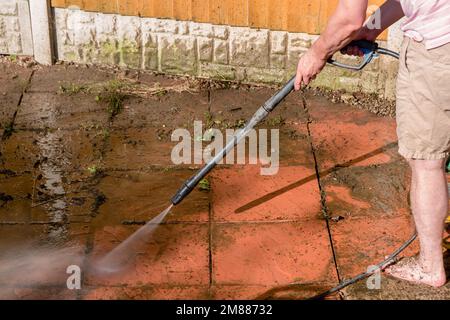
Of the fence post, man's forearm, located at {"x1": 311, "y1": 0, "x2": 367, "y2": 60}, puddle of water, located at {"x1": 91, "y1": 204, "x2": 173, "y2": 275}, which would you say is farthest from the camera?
the fence post

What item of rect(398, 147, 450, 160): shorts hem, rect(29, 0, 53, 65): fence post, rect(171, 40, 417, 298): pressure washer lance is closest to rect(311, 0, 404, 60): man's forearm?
rect(171, 40, 417, 298): pressure washer lance

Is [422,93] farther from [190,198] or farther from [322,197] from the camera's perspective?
[190,198]

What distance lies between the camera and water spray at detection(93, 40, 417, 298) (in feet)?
13.2

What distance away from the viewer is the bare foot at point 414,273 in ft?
13.2

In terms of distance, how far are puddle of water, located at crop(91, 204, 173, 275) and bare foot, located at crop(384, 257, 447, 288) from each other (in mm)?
1385

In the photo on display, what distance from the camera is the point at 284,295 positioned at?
4016 mm

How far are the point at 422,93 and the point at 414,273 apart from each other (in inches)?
39.1

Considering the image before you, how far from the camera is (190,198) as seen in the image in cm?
487

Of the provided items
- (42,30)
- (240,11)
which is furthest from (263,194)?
(42,30)

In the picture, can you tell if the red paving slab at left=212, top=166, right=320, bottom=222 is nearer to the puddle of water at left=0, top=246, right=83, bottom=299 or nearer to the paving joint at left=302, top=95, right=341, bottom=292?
the paving joint at left=302, top=95, right=341, bottom=292

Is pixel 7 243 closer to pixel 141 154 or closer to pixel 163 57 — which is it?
pixel 141 154

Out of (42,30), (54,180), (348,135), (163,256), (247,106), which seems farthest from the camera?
(42,30)

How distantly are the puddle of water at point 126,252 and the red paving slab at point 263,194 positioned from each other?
1.32 feet
